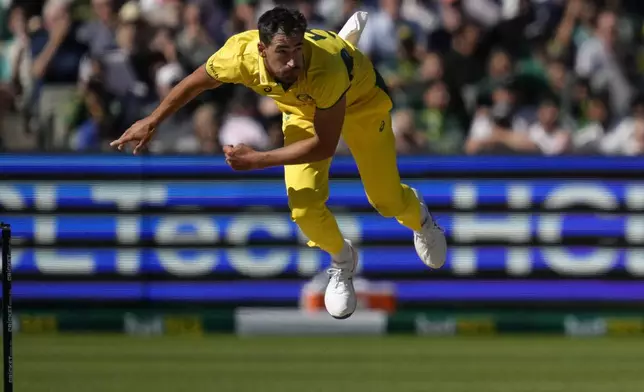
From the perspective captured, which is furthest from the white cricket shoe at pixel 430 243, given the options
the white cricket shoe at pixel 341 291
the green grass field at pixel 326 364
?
the green grass field at pixel 326 364

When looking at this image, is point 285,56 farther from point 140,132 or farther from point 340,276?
point 340,276

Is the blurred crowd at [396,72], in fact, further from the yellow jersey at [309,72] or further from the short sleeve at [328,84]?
the short sleeve at [328,84]

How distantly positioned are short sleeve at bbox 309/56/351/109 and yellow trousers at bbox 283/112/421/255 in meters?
0.68

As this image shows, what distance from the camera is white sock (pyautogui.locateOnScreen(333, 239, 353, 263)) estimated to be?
9.38 metres

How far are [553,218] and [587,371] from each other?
2.42m

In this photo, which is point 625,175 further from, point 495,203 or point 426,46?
point 426,46

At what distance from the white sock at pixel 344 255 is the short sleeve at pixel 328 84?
157cm

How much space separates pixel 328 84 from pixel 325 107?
0.14m

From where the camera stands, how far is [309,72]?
7988 millimetres

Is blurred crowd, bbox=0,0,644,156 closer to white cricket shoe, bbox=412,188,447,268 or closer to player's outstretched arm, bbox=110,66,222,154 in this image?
white cricket shoe, bbox=412,188,447,268

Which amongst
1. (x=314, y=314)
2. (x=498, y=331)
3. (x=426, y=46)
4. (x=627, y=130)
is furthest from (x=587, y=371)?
(x=426, y=46)

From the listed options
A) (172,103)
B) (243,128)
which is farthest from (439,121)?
(172,103)

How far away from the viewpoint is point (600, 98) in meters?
14.1

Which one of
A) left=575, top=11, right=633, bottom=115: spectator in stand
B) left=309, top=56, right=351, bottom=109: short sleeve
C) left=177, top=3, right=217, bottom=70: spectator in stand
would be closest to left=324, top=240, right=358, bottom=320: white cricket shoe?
left=309, top=56, right=351, bottom=109: short sleeve
